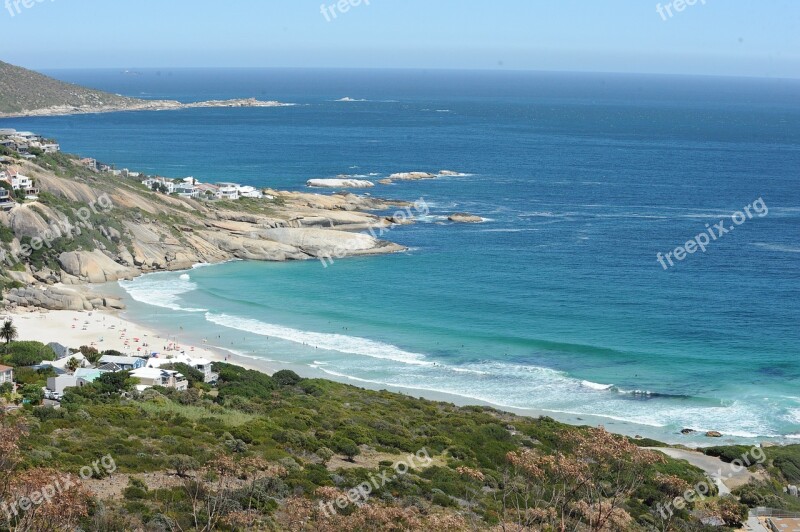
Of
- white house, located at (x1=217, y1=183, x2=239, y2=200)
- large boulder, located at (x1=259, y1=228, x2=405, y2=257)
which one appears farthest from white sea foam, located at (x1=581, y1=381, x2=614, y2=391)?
white house, located at (x1=217, y1=183, x2=239, y2=200)

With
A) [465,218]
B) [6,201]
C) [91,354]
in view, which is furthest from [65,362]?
[465,218]

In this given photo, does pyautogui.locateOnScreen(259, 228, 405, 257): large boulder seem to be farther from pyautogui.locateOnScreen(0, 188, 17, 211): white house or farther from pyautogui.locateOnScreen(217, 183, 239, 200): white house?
pyautogui.locateOnScreen(0, 188, 17, 211): white house

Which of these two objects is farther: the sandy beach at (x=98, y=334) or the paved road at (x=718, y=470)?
the sandy beach at (x=98, y=334)

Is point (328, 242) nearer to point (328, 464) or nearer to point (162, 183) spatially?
point (162, 183)

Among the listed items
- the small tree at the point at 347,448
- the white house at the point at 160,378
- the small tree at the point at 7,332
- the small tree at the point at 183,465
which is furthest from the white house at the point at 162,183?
the small tree at the point at 183,465

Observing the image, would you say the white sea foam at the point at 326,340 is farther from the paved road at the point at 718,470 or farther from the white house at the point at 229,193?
the white house at the point at 229,193

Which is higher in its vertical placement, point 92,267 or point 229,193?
point 229,193
